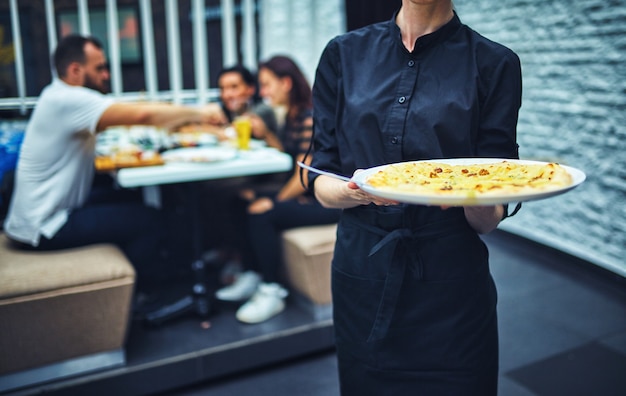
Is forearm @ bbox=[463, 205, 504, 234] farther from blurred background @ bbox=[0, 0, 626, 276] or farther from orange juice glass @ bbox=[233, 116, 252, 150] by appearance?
orange juice glass @ bbox=[233, 116, 252, 150]

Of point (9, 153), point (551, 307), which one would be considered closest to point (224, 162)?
point (9, 153)

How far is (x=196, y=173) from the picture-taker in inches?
106

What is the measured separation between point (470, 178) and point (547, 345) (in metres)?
2.02

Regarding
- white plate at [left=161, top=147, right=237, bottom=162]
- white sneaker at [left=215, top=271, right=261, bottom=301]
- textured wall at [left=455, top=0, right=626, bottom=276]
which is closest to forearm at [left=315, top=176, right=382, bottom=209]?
white plate at [left=161, top=147, right=237, bottom=162]

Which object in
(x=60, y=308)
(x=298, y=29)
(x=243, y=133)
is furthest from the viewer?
(x=298, y=29)

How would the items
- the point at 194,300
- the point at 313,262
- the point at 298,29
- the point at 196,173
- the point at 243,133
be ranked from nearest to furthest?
the point at 196,173
the point at 313,262
the point at 194,300
the point at 243,133
the point at 298,29

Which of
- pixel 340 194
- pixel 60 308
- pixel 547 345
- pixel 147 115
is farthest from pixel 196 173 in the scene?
pixel 547 345

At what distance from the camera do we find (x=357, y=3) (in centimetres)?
295

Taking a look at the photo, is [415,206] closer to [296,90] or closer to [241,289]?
[241,289]

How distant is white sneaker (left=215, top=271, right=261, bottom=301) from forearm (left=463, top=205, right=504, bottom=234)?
1.94m

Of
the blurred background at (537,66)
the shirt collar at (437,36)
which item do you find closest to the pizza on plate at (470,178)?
the shirt collar at (437,36)

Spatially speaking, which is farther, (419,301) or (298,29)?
(298,29)

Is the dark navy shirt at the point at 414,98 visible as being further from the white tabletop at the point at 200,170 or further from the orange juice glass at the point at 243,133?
the orange juice glass at the point at 243,133

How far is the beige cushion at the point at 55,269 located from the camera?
2.30 metres
